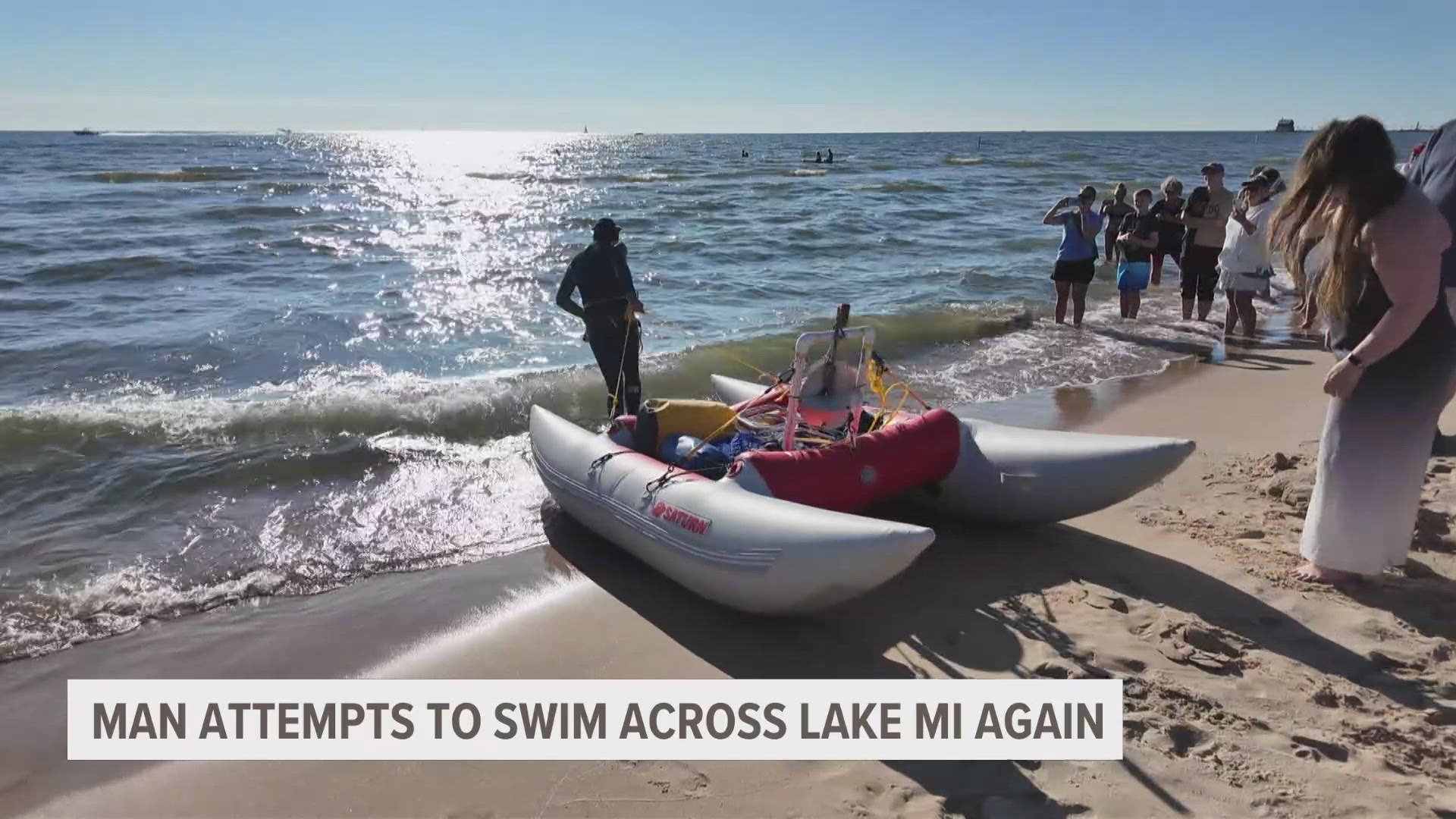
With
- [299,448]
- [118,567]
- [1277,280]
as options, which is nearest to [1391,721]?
[118,567]

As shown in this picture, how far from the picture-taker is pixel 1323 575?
386cm

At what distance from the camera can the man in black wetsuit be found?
6.23 metres

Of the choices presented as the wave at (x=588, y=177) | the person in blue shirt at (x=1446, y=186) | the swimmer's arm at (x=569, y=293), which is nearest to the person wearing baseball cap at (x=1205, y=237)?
the person in blue shirt at (x=1446, y=186)

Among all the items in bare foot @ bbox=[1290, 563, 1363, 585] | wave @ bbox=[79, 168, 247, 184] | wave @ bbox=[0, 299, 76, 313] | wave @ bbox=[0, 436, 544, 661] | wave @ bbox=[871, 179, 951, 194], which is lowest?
wave @ bbox=[0, 436, 544, 661]

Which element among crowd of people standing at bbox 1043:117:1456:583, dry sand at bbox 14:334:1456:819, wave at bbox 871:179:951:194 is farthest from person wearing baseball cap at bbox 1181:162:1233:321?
wave at bbox 871:179:951:194

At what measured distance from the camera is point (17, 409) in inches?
291

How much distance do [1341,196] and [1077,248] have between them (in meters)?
7.15

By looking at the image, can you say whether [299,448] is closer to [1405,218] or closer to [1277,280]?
[1405,218]

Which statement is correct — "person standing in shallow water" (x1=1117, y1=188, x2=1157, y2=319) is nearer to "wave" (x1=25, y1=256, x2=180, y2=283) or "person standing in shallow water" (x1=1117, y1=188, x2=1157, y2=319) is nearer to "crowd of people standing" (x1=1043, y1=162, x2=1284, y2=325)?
"crowd of people standing" (x1=1043, y1=162, x2=1284, y2=325)

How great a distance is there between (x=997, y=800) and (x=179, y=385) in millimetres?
8100
